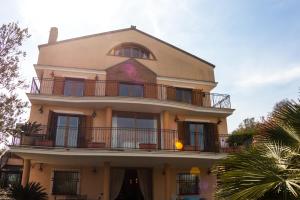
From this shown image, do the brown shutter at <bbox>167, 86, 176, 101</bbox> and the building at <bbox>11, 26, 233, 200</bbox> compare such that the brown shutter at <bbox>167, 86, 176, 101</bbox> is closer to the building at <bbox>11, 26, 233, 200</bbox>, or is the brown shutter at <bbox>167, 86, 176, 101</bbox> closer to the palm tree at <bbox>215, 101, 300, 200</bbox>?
the building at <bbox>11, 26, 233, 200</bbox>

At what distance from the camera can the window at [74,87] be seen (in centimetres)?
1850

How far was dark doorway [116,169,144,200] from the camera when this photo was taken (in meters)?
18.6

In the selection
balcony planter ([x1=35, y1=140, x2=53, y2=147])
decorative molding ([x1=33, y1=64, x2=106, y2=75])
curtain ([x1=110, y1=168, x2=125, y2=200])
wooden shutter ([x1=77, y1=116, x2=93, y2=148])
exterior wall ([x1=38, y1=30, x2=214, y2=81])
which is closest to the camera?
balcony planter ([x1=35, y1=140, x2=53, y2=147])

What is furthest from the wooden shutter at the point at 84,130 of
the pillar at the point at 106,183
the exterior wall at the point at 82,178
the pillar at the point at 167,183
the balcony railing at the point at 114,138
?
the pillar at the point at 167,183

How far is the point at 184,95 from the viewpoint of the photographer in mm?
20734

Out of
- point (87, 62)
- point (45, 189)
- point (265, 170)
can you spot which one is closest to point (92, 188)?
point (45, 189)

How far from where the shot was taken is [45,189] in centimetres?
1641

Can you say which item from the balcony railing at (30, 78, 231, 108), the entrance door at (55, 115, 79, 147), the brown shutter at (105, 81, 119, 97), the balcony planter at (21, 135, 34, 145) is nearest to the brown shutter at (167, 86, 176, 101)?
the balcony railing at (30, 78, 231, 108)

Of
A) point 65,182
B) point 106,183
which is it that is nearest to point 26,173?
point 65,182

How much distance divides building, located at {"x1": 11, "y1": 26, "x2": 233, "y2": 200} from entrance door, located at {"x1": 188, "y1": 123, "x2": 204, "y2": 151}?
2.5 inches

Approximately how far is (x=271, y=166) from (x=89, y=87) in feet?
48.5

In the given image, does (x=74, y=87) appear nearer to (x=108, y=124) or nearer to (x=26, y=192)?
(x=108, y=124)

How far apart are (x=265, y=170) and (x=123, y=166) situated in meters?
14.0

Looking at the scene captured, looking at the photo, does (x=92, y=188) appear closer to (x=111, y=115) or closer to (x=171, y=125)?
(x=111, y=115)
